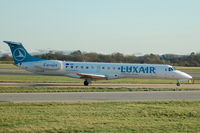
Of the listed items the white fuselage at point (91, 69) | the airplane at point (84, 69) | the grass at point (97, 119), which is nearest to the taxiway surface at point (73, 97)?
the grass at point (97, 119)

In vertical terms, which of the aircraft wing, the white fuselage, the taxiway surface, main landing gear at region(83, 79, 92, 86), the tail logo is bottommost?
the taxiway surface

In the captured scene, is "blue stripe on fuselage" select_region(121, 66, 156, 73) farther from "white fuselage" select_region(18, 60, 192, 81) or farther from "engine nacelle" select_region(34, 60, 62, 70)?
"engine nacelle" select_region(34, 60, 62, 70)

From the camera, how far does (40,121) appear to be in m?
12.6

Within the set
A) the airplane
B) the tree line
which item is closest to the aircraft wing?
the airplane

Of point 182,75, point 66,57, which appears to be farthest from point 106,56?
point 182,75

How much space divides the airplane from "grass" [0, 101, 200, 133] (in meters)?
17.8

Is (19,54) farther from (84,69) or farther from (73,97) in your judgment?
(73,97)

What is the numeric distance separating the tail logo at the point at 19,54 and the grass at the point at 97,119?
18305 millimetres

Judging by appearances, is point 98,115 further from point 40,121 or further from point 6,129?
point 6,129

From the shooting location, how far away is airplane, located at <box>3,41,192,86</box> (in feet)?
114

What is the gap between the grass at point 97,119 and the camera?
1148 centimetres

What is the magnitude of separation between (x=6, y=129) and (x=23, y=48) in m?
24.7

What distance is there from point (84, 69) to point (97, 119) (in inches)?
877

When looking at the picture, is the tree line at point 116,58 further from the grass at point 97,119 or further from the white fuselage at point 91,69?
the grass at point 97,119
